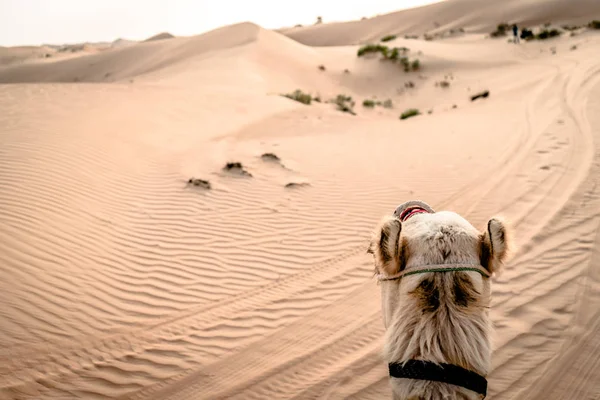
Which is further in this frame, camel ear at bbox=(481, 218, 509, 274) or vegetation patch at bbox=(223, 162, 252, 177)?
vegetation patch at bbox=(223, 162, 252, 177)

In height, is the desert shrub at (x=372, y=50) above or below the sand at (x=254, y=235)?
above

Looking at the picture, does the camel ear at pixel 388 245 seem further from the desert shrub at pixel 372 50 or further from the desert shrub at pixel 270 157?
the desert shrub at pixel 372 50

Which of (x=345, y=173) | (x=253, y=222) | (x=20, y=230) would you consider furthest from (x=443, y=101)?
(x=20, y=230)

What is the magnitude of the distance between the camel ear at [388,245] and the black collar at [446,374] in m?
0.45

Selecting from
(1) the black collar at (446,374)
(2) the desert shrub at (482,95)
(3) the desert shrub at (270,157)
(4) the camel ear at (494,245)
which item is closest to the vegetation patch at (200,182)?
(3) the desert shrub at (270,157)

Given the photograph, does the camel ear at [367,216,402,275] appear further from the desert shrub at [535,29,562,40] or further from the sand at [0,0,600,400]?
the desert shrub at [535,29,562,40]

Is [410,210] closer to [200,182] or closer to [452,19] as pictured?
[200,182]

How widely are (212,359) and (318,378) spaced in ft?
3.61

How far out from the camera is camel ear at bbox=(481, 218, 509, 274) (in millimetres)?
1954

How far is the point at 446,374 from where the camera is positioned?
1764mm

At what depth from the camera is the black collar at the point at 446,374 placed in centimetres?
176

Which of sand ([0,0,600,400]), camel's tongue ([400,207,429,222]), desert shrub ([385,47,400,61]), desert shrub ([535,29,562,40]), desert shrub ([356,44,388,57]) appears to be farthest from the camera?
desert shrub ([535,29,562,40])

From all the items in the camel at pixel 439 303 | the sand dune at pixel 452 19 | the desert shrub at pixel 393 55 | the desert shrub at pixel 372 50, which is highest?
the sand dune at pixel 452 19

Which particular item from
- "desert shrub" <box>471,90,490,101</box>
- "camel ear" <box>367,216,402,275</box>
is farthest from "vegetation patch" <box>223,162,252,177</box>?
"desert shrub" <box>471,90,490,101</box>
